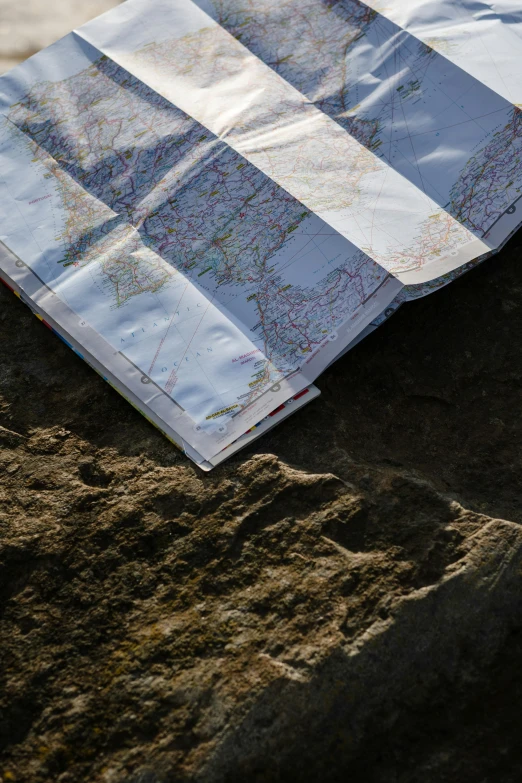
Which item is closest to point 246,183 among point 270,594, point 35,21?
point 270,594

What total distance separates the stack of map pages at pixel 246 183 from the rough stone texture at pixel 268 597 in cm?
15

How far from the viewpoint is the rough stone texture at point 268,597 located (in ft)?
4.00

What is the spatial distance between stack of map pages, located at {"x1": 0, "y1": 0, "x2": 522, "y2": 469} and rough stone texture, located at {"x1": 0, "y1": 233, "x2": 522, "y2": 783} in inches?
5.9

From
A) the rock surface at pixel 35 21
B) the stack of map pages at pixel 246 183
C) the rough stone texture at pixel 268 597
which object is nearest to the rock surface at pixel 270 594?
the rough stone texture at pixel 268 597

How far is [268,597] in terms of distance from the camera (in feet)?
4.37

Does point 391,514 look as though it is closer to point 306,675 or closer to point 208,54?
point 306,675

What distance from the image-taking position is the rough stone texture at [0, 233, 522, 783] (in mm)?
1219

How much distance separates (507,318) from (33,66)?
1569 millimetres

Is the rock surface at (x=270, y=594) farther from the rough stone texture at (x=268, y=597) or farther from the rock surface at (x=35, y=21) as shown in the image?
the rock surface at (x=35, y=21)

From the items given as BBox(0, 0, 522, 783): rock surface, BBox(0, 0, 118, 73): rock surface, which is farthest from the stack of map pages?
BBox(0, 0, 118, 73): rock surface

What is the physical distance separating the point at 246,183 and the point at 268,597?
3.53 ft

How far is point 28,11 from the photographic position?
2980 millimetres

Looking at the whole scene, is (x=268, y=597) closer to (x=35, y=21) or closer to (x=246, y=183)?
(x=246, y=183)

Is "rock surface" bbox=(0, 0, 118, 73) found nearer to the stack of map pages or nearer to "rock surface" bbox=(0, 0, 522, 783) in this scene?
the stack of map pages
